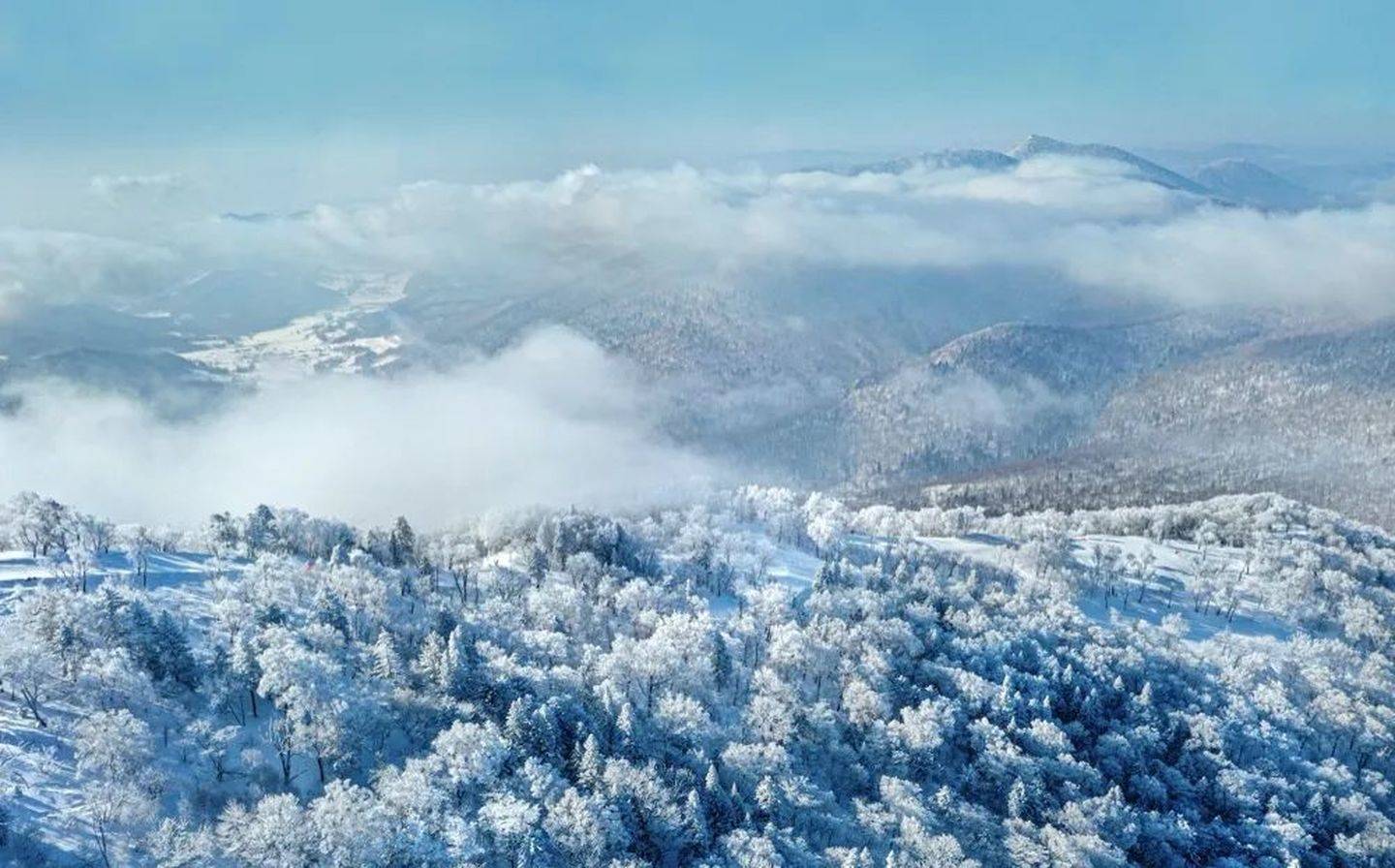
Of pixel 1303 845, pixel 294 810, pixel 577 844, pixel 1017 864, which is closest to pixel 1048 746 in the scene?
pixel 1017 864

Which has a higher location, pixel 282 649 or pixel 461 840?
pixel 282 649

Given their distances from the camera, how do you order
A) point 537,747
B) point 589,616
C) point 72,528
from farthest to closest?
1. point 72,528
2. point 589,616
3. point 537,747

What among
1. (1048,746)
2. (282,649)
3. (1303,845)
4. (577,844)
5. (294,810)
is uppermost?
(282,649)

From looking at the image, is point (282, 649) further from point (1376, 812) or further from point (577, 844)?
point (1376, 812)

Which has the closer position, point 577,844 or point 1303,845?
point 577,844

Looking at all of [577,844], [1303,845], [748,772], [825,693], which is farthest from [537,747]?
[1303,845]

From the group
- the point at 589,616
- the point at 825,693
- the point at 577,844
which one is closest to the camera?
the point at 577,844

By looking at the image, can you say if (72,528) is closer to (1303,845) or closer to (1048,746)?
(1048,746)
